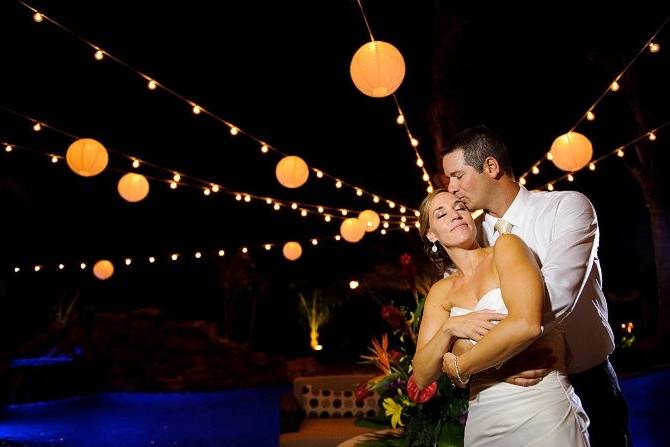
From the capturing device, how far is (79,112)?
41.0ft

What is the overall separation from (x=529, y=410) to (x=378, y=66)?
11.2ft

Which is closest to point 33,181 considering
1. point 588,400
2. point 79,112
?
point 79,112

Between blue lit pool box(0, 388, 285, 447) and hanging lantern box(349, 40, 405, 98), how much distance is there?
439cm

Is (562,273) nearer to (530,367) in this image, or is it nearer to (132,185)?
(530,367)

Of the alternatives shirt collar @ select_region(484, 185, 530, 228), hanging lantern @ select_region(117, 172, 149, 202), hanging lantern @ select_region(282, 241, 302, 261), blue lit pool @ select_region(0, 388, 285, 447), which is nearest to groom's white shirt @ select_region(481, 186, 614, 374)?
shirt collar @ select_region(484, 185, 530, 228)

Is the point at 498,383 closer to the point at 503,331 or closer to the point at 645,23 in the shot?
the point at 503,331

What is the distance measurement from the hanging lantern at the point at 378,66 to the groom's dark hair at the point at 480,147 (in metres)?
2.68

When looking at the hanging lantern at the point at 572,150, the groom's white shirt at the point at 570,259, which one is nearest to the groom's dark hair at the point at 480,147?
the groom's white shirt at the point at 570,259

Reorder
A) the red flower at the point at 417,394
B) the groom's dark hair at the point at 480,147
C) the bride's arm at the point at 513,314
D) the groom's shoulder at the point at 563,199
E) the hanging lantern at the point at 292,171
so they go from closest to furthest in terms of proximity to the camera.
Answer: the bride's arm at the point at 513,314 → the groom's shoulder at the point at 563,199 → the groom's dark hair at the point at 480,147 → the red flower at the point at 417,394 → the hanging lantern at the point at 292,171

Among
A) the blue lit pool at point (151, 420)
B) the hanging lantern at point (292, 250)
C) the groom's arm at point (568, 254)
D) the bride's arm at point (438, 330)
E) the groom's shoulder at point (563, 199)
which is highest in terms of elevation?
the hanging lantern at point (292, 250)

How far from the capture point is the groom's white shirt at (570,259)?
5.69 ft

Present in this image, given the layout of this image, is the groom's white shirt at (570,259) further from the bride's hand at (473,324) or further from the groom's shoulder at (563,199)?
the bride's hand at (473,324)

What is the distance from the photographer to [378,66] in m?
4.71

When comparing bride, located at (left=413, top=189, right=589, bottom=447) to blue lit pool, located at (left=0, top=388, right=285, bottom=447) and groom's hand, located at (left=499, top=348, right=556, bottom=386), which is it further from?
blue lit pool, located at (left=0, top=388, right=285, bottom=447)
